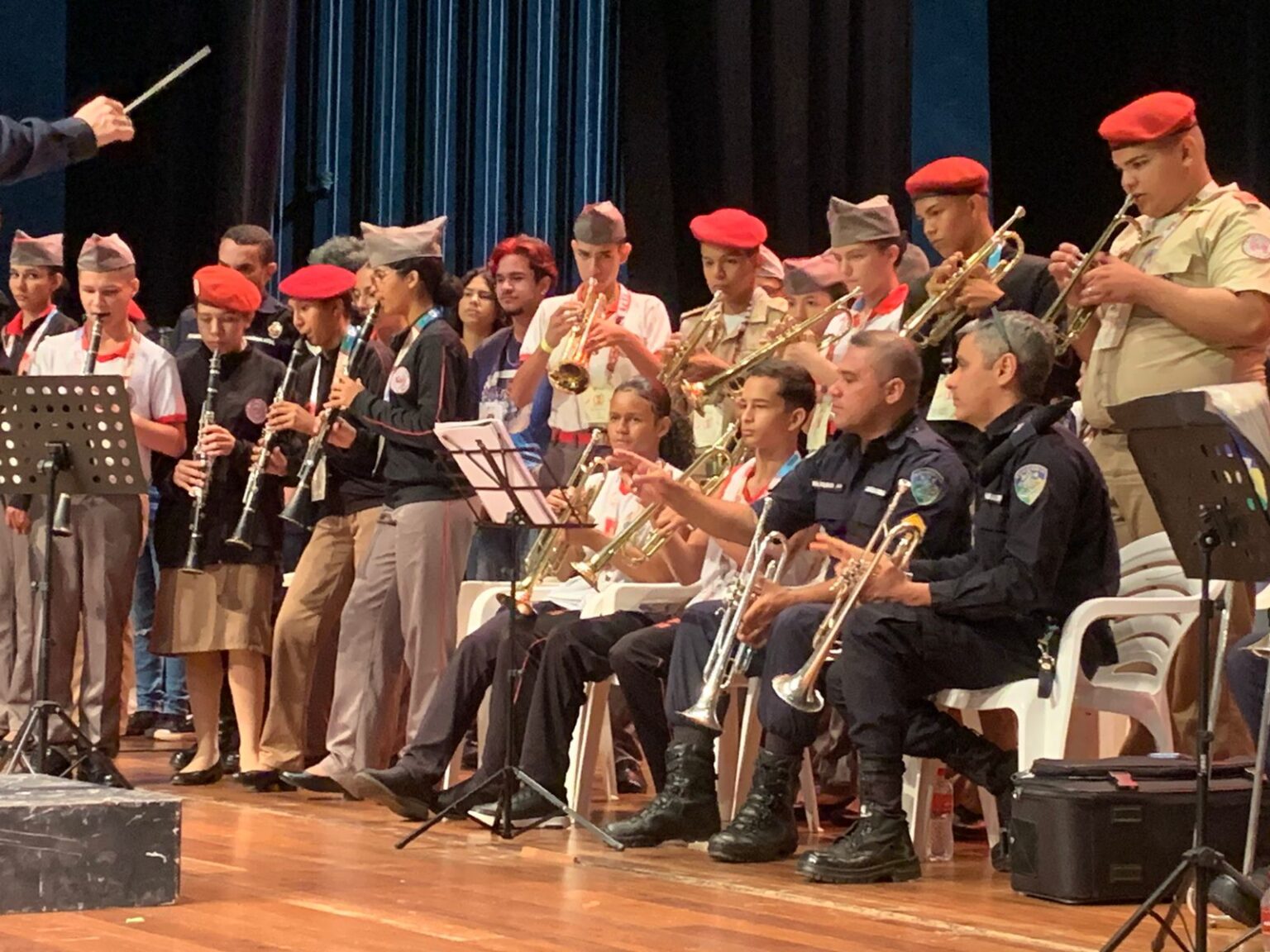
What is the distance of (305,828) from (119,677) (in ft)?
4.28

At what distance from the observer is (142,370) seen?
6.69 meters

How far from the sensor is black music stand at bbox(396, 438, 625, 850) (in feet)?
16.8

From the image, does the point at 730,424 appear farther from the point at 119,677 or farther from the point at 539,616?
the point at 119,677

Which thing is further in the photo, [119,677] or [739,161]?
[739,161]

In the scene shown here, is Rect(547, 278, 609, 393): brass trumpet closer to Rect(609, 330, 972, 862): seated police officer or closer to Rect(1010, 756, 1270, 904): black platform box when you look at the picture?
Rect(609, 330, 972, 862): seated police officer

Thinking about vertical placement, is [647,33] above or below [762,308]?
above

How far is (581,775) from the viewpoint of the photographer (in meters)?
5.77

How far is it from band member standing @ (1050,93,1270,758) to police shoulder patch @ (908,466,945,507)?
449mm

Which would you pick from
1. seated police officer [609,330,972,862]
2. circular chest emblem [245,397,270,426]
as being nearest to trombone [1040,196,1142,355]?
seated police officer [609,330,972,862]

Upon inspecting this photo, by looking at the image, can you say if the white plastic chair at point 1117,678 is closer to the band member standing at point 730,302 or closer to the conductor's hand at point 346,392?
the band member standing at point 730,302

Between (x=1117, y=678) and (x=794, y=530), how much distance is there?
885 mm

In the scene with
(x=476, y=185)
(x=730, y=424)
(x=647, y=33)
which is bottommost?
(x=730, y=424)

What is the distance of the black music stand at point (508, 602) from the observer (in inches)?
201

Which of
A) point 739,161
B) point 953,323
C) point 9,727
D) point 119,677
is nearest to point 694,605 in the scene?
point 953,323
